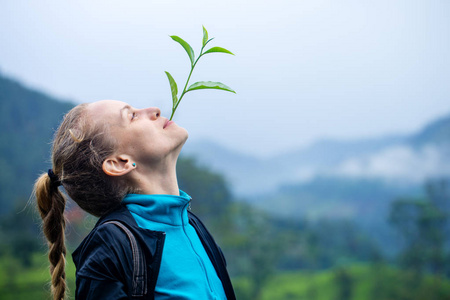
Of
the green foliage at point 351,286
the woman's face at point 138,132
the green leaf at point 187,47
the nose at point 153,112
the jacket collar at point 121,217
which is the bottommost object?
the green foliage at point 351,286

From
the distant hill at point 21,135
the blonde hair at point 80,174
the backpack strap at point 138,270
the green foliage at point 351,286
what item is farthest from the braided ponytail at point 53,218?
the green foliage at point 351,286

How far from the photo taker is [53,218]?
3.72ft

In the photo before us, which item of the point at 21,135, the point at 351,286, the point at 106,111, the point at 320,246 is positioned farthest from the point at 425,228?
the point at 106,111

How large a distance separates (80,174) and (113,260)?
10.3 inches

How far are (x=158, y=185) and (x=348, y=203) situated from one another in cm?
478

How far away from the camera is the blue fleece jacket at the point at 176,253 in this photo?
3.14ft

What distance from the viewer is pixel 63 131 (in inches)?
43.1

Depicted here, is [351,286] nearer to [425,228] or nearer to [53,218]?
[425,228]

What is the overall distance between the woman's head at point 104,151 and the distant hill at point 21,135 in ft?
12.4

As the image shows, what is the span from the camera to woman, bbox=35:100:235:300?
94cm

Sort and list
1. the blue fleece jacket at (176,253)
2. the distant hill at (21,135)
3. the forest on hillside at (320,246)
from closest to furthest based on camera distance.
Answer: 1. the blue fleece jacket at (176,253)
2. the distant hill at (21,135)
3. the forest on hillside at (320,246)

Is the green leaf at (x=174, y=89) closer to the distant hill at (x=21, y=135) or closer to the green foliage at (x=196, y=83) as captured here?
the green foliage at (x=196, y=83)

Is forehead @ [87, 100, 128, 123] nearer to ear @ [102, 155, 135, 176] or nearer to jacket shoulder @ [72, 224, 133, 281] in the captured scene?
ear @ [102, 155, 135, 176]

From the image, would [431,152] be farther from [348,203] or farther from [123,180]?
[123,180]
